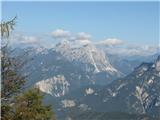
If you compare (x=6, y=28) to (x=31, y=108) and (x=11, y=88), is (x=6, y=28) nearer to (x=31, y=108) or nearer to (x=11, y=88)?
(x=11, y=88)

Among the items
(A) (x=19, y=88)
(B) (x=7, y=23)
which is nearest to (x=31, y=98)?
(A) (x=19, y=88)

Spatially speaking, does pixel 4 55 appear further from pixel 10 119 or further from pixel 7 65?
pixel 10 119

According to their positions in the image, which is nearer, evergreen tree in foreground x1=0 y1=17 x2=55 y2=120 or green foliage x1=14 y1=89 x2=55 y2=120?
evergreen tree in foreground x1=0 y1=17 x2=55 y2=120

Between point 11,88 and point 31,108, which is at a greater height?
point 11,88

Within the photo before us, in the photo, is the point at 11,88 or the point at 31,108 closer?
the point at 11,88

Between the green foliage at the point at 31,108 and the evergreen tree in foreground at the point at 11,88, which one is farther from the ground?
the evergreen tree in foreground at the point at 11,88

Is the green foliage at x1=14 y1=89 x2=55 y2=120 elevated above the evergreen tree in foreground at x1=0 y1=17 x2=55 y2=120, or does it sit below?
below

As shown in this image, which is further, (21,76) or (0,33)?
(21,76)

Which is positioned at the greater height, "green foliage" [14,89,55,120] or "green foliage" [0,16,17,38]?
"green foliage" [0,16,17,38]

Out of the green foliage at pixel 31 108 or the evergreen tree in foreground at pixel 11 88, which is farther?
the green foliage at pixel 31 108

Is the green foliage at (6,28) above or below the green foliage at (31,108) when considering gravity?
above

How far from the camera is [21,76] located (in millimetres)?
24203

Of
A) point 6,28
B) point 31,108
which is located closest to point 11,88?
point 6,28

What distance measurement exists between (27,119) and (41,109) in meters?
12.2
